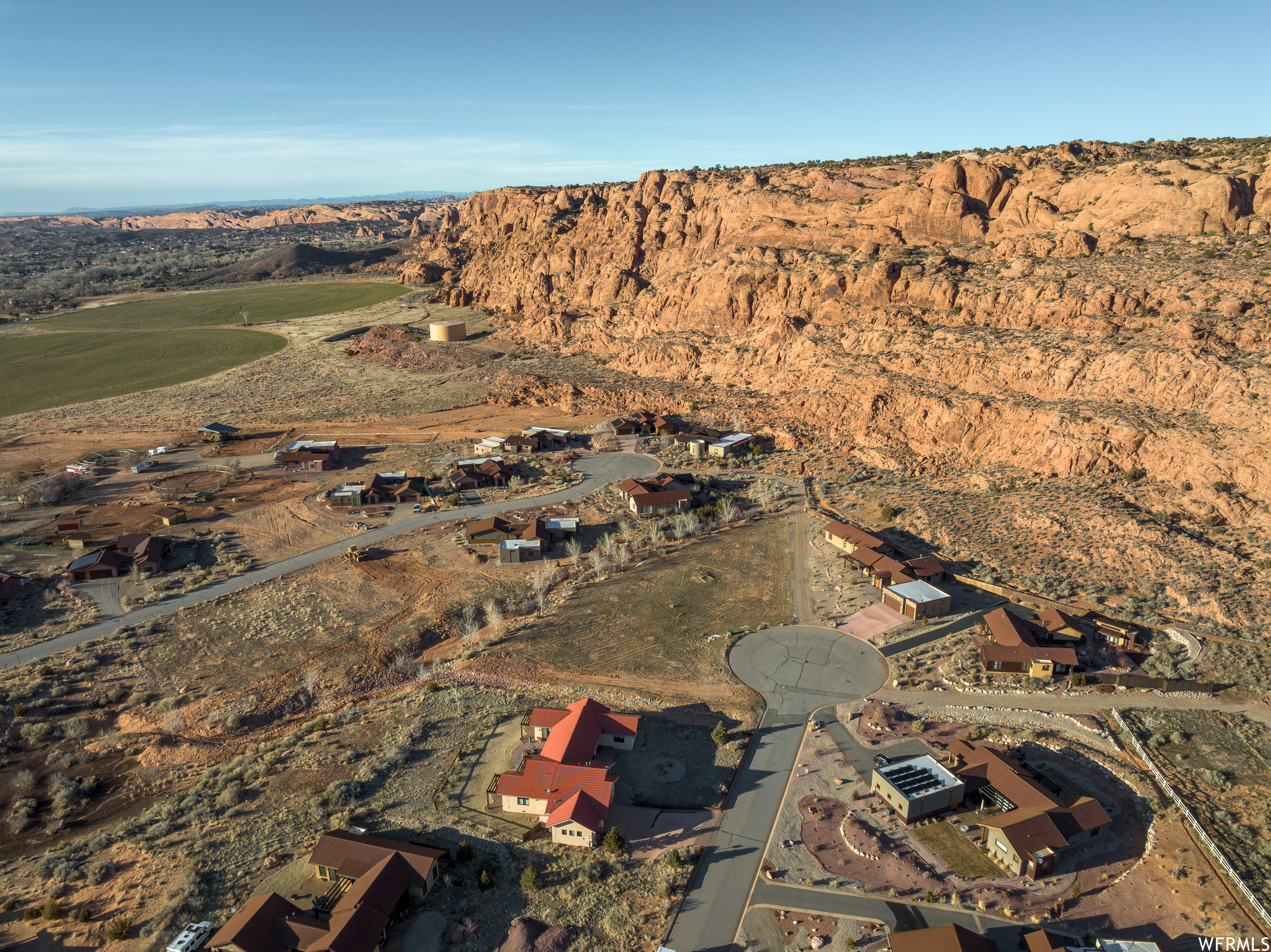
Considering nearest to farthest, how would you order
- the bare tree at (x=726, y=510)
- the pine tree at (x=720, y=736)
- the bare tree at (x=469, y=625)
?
the pine tree at (x=720, y=736) → the bare tree at (x=469, y=625) → the bare tree at (x=726, y=510)

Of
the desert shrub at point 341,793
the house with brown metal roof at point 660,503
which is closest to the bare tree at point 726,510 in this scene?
the house with brown metal roof at point 660,503

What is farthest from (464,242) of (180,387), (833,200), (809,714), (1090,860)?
(1090,860)

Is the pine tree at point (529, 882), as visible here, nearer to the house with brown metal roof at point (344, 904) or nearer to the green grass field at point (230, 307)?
the house with brown metal roof at point (344, 904)

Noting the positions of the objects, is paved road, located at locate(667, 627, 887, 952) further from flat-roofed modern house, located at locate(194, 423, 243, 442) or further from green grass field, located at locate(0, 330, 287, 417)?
green grass field, located at locate(0, 330, 287, 417)

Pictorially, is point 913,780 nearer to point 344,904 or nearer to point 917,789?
point 917,789

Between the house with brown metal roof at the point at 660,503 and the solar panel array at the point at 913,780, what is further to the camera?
the house with brown metal roof at the point at 660,503

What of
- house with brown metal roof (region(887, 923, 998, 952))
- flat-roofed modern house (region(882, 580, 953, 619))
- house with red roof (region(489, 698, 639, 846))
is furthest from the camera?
flat-roofed modern house (region(882, 580, 953, 619))

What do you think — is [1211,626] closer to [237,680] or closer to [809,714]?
[809,714]

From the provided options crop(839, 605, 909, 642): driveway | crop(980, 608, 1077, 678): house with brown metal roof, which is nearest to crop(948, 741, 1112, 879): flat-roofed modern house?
crop(980, 608, 1077, 678): house with brown metal roof
